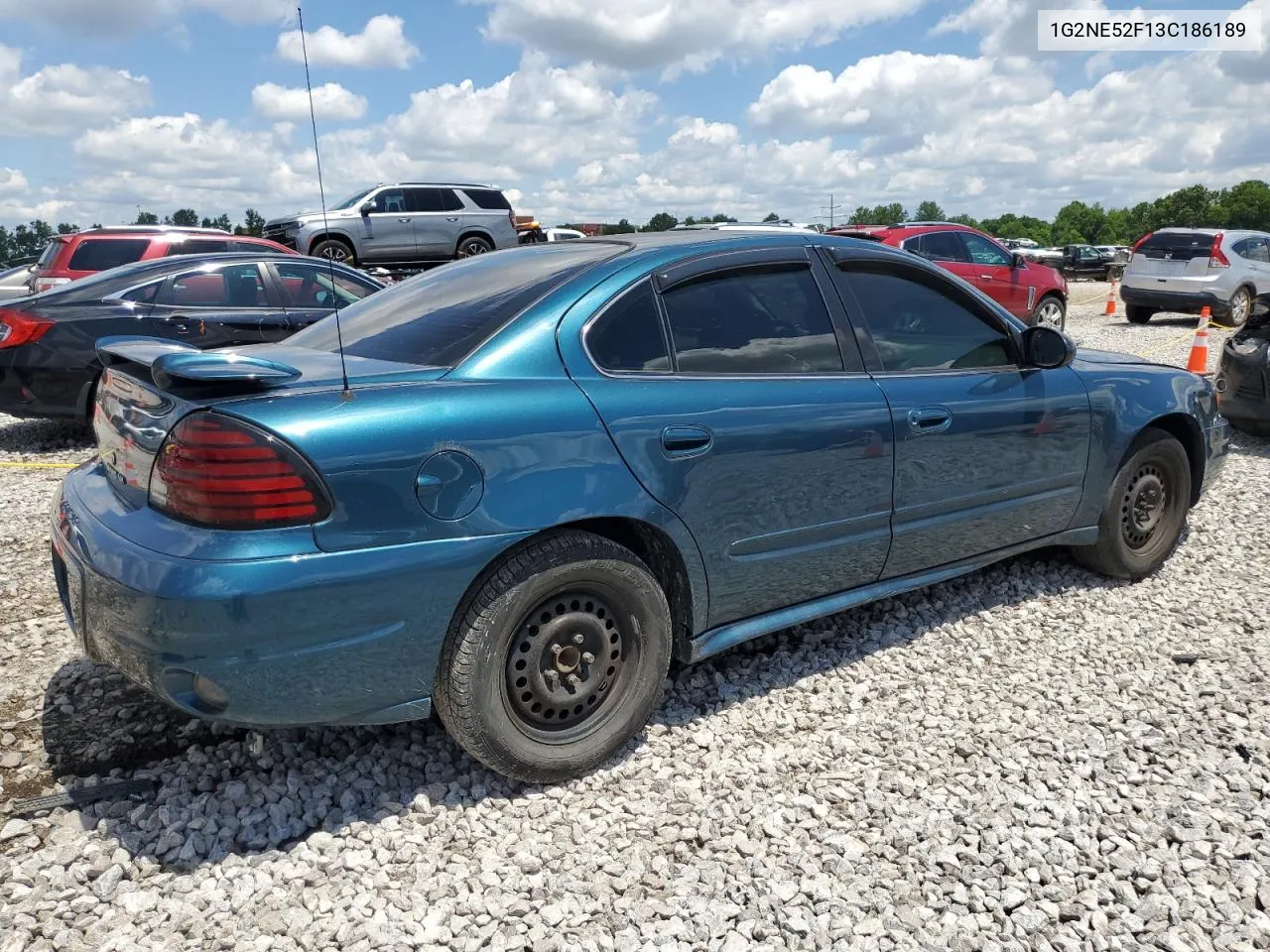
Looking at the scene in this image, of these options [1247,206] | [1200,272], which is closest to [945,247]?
[1200,272]

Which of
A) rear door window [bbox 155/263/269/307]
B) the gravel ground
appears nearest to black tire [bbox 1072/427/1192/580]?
the gravel ground

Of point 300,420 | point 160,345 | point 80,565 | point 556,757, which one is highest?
point 160,345

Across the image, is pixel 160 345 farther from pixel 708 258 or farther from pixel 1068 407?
pixel 1068 407

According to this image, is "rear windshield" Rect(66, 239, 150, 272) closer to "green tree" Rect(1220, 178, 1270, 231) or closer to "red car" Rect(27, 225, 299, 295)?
"red car" Rect(27, 225, 299, 295)

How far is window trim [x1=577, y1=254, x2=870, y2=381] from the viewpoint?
3.00m

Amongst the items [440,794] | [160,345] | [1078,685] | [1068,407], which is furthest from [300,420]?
[1068,407]

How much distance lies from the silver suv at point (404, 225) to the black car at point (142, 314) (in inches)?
382

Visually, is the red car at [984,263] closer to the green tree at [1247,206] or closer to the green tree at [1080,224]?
the green tree at [1247,206]

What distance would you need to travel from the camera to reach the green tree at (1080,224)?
140 m

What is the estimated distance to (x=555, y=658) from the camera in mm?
2836

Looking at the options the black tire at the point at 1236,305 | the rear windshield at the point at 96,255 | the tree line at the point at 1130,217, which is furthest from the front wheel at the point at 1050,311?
the tree line at the point at 1130,217

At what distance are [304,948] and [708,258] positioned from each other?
2.33 meters

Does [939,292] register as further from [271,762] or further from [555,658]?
[271,762]

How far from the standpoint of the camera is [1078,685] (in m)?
3.55
